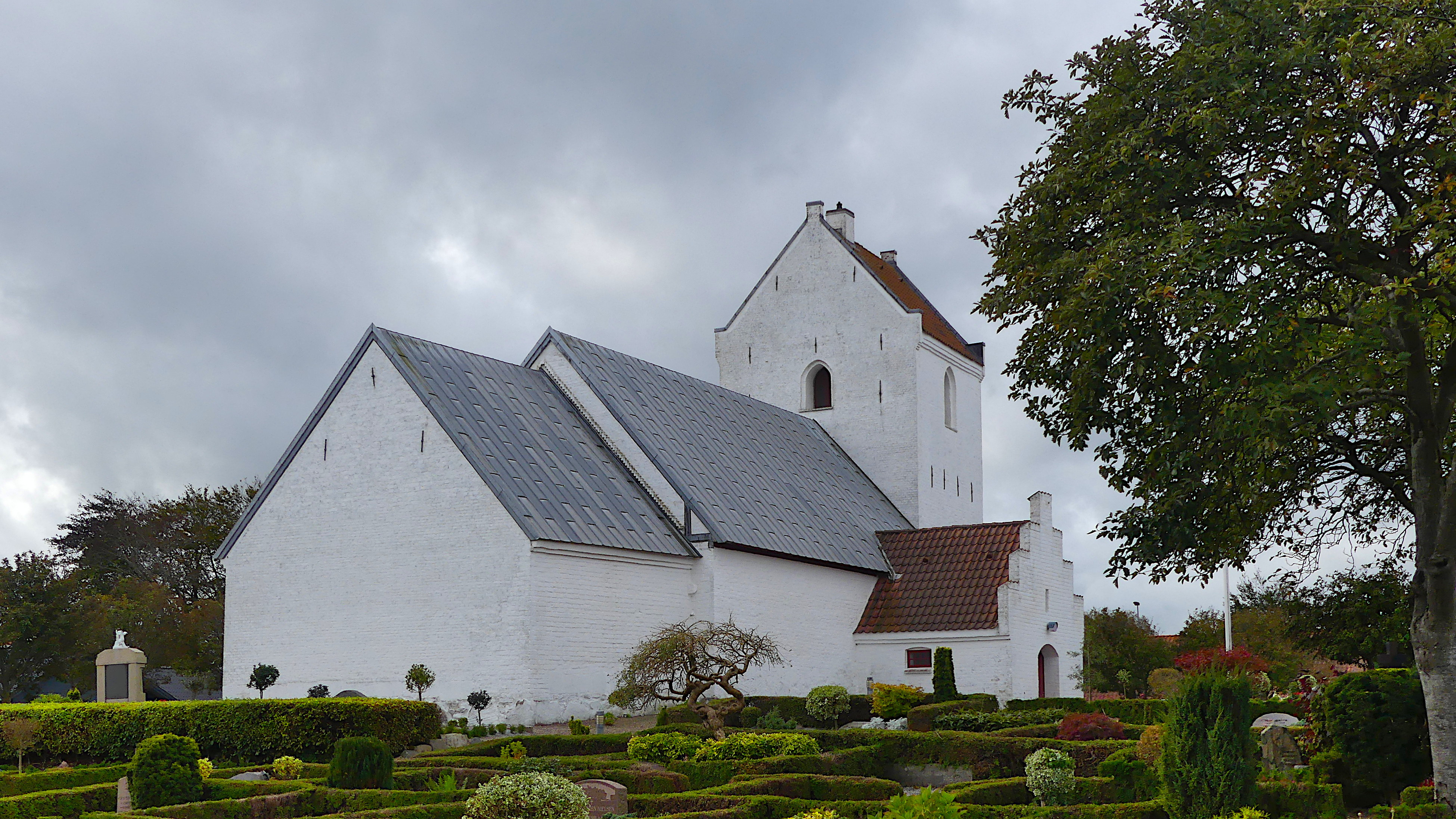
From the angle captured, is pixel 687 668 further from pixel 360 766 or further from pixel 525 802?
pixel 525 802

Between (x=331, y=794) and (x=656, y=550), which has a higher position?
(x=656, y=550)

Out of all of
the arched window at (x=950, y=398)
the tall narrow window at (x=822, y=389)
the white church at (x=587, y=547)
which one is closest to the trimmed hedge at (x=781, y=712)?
the white church at (x=587, y=547)

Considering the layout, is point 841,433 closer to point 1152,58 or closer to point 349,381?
point 349,381

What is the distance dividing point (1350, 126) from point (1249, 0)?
64.8 inches

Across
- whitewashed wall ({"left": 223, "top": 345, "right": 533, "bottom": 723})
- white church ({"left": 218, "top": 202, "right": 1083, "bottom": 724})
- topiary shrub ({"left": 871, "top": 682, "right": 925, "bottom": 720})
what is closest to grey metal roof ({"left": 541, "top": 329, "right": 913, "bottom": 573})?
white church ({"left": 218, "top": 202, "right": 1083, "bottom": 724})

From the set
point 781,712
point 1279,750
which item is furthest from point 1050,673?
point 1279,750

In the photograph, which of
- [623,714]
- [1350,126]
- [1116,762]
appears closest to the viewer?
[1350,126]

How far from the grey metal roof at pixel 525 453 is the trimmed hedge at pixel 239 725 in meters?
3.56

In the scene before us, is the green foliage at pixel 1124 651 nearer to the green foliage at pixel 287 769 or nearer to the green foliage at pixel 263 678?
the green foliage at pixel 263 678

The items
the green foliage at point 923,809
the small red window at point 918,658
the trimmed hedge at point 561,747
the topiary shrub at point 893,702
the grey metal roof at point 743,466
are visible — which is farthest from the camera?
the small red window at point 918,658

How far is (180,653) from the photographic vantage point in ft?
123

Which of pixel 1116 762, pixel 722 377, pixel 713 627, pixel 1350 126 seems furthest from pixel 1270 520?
pixel 722 377

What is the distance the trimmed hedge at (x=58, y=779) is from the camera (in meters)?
15.5

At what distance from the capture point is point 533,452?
23.7 metres
